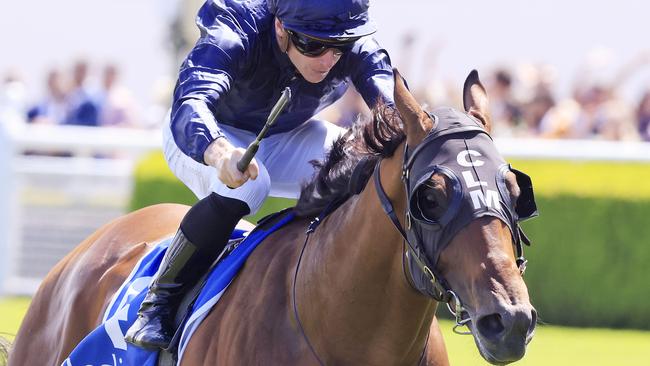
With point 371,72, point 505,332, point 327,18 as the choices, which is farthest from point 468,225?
point 371,72

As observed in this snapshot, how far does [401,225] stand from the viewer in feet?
11.8

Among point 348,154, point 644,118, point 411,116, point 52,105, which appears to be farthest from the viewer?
point 52,105

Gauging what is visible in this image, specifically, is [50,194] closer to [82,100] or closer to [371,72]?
[82,100]

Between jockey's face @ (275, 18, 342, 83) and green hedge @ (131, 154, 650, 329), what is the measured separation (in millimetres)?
5270

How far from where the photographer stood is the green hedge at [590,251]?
9570mm

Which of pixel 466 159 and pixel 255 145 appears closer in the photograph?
pixel 466 159

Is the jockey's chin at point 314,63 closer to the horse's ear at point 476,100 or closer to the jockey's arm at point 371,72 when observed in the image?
the jockey's arm at point 371,72

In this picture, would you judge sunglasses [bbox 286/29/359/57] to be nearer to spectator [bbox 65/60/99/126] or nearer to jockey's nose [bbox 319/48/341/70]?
jockey's nose [bbox 319/48/341/70]

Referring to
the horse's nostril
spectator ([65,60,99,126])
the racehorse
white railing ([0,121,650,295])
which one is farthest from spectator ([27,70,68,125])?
the horse's nostril

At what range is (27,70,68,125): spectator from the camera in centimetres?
1393

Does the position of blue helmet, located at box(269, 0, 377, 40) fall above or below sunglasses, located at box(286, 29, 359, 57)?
above

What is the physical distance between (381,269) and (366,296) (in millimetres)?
97

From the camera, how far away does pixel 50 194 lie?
10.9m

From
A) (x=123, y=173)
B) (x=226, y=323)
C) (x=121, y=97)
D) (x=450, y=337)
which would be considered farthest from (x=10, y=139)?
(x=226, y=323)
